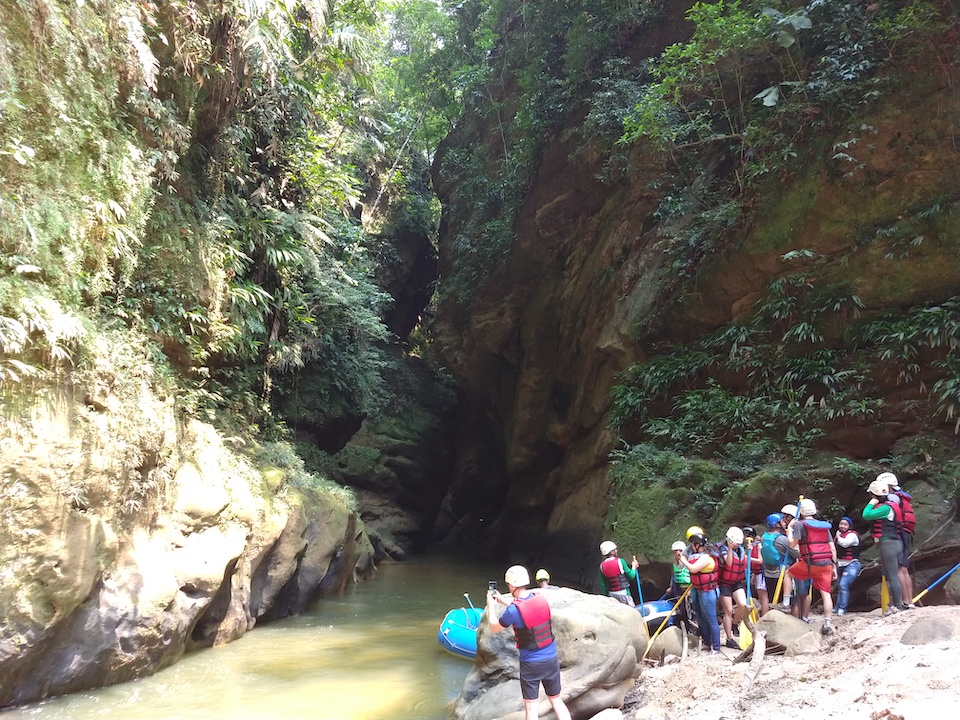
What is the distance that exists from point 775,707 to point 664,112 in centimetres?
1127

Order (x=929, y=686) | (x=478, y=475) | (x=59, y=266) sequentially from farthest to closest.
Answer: (x=478, y=475)
(x=59, y=266)
(x=929, y=686)

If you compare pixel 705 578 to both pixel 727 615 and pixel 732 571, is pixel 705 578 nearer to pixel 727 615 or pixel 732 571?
pixel 732 571

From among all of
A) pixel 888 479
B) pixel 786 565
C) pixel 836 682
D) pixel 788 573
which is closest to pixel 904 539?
pixel 888 479

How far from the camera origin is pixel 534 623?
4.84 meters

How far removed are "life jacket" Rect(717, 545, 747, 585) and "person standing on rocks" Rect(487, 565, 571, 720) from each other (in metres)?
3.23

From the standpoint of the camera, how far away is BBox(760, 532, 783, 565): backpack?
792 cm

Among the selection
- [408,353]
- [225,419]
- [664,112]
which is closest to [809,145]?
[664,112]

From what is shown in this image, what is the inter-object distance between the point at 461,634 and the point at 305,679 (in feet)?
7.35

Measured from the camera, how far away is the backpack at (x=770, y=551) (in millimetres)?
7922

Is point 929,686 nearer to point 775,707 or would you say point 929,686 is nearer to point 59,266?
point 775,707

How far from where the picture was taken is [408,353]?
29.0m

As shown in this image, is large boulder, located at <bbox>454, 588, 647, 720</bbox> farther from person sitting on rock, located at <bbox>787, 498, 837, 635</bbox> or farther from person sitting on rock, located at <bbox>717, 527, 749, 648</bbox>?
person sitting on rock, located at <bbox>787, 498, 837, 635</bbox>

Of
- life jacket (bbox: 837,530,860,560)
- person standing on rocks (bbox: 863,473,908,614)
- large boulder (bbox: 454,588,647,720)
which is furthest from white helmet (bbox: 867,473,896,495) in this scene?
large boulder (bbox: 454,588,647,720)

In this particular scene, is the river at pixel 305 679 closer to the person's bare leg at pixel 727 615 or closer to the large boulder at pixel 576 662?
the large boulder at pixel 576 662
